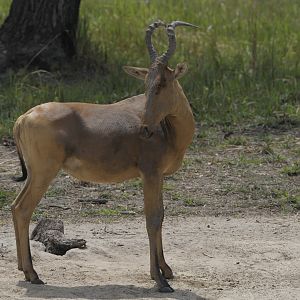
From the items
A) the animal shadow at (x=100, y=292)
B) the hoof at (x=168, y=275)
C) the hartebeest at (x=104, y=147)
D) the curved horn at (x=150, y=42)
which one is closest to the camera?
the animal shadow at (x=100, y=292)

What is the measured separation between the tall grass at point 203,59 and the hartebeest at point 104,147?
4.48 metres

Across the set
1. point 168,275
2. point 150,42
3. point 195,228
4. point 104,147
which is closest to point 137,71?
point 150,42

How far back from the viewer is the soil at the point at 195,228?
7.66 m

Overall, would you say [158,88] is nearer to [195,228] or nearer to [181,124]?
[181,124]

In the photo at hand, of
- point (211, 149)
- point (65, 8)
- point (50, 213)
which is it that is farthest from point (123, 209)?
point (65, 8)

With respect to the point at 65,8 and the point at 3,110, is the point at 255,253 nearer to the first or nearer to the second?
the point at 3,110

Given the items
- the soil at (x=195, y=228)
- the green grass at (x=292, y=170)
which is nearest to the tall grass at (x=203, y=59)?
the soil at (x=195, y=228)

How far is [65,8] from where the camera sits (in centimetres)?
1418

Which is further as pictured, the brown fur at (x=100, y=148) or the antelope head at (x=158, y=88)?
the brown fur at (x=100, y=148)

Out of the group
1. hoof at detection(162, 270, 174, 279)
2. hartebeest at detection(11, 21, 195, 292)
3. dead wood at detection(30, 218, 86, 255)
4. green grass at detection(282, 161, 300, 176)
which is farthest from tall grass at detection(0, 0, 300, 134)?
hoof at detection(162, 270, 174, 279)

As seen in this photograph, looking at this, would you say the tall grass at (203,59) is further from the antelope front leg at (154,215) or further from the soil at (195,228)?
the antelope front leg at (154,215)

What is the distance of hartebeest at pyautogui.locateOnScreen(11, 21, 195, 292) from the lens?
24.8 ft

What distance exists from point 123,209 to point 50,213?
68 centimetres

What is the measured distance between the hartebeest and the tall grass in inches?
176
